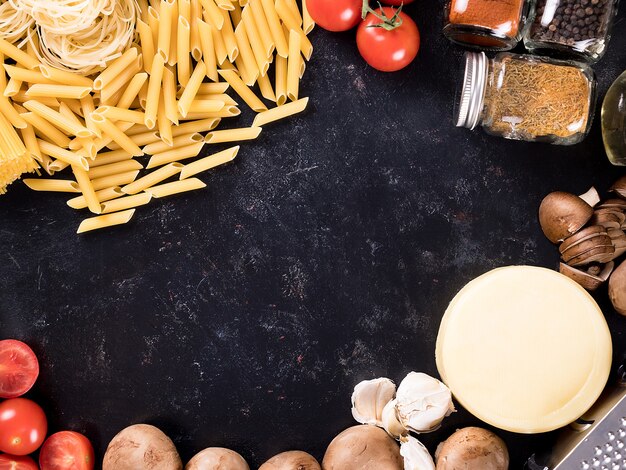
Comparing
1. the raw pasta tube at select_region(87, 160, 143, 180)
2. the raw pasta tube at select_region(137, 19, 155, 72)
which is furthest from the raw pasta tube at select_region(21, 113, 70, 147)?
the raw pasta tube at select_region(137, 19, 155, 72)

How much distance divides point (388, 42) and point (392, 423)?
118 cm

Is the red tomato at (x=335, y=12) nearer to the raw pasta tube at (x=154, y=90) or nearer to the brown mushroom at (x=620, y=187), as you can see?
the raw pasta tube at (x=154, y=90)

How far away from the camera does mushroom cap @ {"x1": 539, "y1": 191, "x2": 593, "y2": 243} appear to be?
2.22m

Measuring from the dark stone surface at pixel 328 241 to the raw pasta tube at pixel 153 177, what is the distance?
9 cm

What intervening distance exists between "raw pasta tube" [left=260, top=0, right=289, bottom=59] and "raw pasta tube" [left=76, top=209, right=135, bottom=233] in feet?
2.30

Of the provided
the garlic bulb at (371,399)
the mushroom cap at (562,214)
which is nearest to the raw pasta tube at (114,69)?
the garlic bulb at (371,399)

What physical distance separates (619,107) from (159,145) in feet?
4.75

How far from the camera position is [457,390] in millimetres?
2186

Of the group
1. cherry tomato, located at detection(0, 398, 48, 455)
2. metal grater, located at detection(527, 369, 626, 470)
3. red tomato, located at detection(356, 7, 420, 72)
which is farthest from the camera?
cherry tomato, located at detection(0, 398, 48, 455)

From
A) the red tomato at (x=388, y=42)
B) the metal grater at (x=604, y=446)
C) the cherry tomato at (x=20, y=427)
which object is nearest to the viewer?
the metal grater at (x=604, y=446)

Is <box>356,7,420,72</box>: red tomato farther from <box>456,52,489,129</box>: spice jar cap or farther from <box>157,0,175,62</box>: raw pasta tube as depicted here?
<box>157,0,175,62</box>: raw pasta tube

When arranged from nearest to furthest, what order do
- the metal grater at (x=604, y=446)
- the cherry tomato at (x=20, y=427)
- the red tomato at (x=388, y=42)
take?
1. the metal grater at (x=604, y=446)
2. the red tomato at (x=388, y=42)
3. the cherry tomato at (x=20, y=427)

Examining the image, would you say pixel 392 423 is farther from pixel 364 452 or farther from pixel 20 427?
pixel 20 427

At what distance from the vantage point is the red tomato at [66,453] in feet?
7.48
